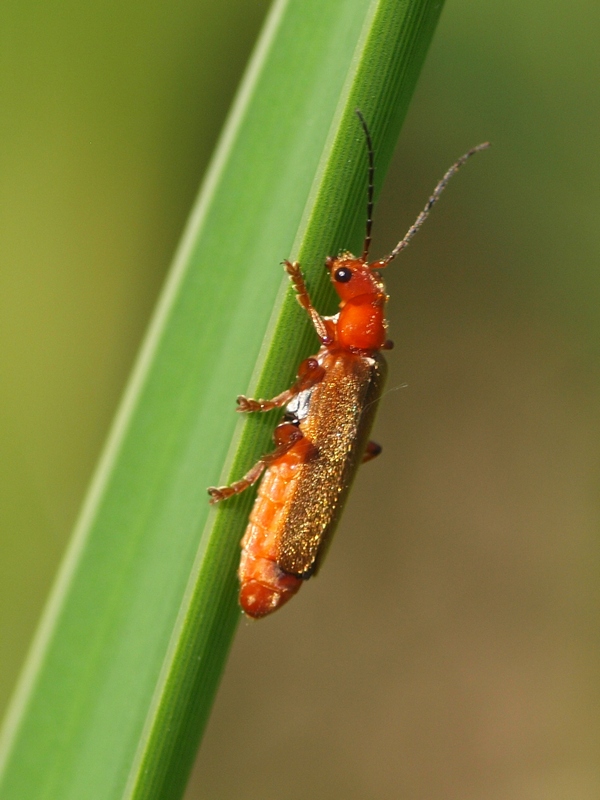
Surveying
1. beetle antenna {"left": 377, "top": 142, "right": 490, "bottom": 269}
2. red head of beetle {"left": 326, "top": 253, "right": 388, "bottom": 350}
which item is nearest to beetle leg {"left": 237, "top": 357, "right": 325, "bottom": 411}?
red head of beetle {"left": 326, "top": 253, "right": 388, "bottom": 350}

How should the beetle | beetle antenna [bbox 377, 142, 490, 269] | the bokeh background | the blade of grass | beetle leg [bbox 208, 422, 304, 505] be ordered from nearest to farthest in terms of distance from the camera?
the blade of grass < beetle leg [bbox 208, 422, 304, 505] < beetle antenna [bbox 377, 142, 490, 269] < the beetle < the bokeh background

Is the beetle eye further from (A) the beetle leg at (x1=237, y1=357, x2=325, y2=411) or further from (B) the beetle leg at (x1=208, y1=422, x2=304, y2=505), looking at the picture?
(B) the beetle leg at (x1=208, y1=422, x2=304, y2=505)

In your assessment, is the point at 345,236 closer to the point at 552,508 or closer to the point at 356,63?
the point at 356,63

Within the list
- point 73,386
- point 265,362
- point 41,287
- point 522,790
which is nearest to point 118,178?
point 41,287

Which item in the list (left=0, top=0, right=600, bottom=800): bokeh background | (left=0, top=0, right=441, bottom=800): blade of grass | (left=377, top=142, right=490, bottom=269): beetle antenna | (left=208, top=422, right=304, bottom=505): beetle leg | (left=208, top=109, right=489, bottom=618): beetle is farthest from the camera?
(left=0, top=0, right=600, bottom=800): bokeh background

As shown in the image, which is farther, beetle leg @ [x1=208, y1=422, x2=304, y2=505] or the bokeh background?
the bokeh background

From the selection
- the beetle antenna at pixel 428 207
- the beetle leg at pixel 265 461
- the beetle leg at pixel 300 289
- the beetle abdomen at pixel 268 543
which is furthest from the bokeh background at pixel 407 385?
the beetle leg at pixel 300 289

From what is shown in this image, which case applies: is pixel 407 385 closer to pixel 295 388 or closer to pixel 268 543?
pixel 268 543
